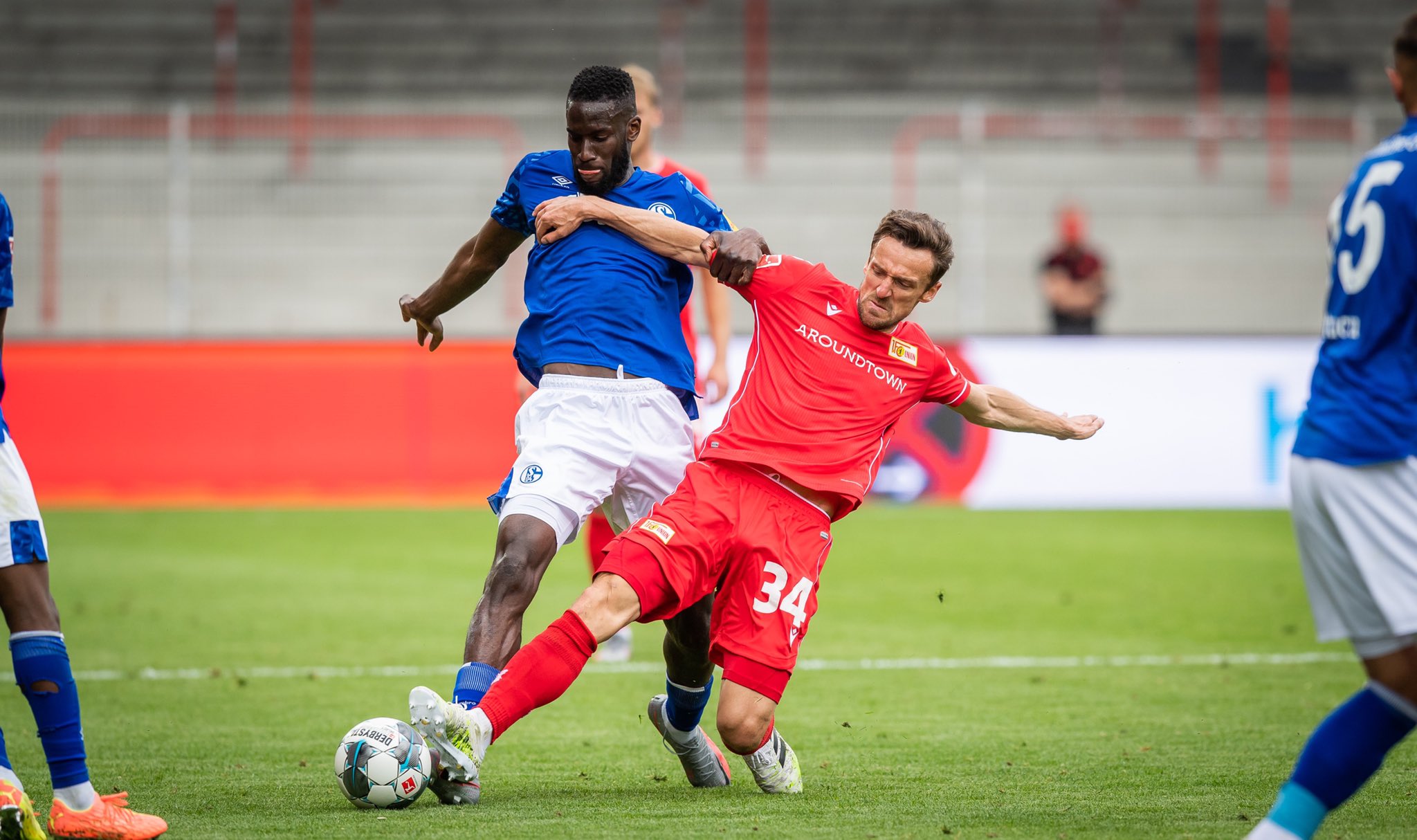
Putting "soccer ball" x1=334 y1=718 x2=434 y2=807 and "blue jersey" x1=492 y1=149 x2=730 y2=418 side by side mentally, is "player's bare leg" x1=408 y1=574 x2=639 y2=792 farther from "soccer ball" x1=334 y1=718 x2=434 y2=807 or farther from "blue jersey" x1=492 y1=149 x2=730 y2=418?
"blue jersey" x1=492 y1=149 x2=730 y2=418

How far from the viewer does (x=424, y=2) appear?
2142cm

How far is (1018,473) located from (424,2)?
37.9 feet

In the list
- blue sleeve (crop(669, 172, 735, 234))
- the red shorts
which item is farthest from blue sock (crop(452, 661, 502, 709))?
blue sleeve (crop(669, 172, 735, 234))

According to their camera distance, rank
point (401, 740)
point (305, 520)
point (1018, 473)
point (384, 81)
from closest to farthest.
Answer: point (401, 740), point (305, 520), point (1018, 473), point (384, 81)

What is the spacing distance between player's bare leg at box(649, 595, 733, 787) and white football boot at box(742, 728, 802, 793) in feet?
0.74

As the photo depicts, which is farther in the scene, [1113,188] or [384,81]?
[384,81]

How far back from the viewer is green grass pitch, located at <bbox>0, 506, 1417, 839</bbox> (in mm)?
4637

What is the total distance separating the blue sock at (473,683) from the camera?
14.8 ft

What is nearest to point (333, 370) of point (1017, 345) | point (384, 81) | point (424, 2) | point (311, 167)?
Result: point (311, 167)

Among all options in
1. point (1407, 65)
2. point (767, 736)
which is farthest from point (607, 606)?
point (1407, 65)

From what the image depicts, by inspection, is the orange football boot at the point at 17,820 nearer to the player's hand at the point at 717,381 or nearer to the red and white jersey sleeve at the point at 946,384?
the red and white jersey sleeve at the point at 946,384

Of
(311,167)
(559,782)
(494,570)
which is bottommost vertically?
(559,782)

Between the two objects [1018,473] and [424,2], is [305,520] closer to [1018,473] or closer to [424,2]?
[1018,473]

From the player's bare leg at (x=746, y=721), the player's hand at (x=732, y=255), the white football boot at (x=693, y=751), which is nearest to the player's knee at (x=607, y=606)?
the player's bare leg at (x=746, y=721)
